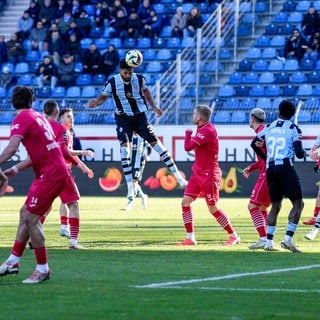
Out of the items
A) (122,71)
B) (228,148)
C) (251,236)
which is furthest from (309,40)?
(251,236)

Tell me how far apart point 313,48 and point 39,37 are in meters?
10.7

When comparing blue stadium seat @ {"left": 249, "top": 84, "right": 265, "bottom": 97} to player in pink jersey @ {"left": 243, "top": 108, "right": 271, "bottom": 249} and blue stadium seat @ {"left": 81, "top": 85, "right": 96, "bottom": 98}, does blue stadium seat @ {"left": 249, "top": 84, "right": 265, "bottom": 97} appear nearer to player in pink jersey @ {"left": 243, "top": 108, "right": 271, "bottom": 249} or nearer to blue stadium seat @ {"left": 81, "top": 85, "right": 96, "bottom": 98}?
blue stadium seat @ {"left": 81, "top": 85, "right": 96, "bottom": 98}

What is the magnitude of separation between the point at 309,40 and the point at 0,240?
65.3 feet

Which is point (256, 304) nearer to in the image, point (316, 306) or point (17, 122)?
point (316, 306)

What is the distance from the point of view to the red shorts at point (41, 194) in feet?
37.2

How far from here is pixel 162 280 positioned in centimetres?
1171

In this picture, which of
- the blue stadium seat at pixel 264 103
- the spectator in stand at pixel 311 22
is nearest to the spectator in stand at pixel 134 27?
the spectator in stand at pixel 311 22

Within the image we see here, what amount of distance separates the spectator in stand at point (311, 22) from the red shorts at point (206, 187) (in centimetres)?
1927

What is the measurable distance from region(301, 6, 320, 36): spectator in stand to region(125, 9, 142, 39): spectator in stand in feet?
20.3

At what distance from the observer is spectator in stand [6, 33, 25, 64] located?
40.0 meters

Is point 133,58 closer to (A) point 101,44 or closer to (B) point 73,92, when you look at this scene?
(B) point 73,92

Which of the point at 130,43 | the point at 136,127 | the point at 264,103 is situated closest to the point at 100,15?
the point at 130,43

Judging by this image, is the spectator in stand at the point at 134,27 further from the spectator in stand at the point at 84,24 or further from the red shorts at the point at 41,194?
the red shorts at the point at 41,194

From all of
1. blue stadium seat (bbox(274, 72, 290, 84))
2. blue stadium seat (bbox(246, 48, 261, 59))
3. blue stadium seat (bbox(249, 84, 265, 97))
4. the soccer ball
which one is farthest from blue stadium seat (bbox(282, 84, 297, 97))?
the soccer ball
